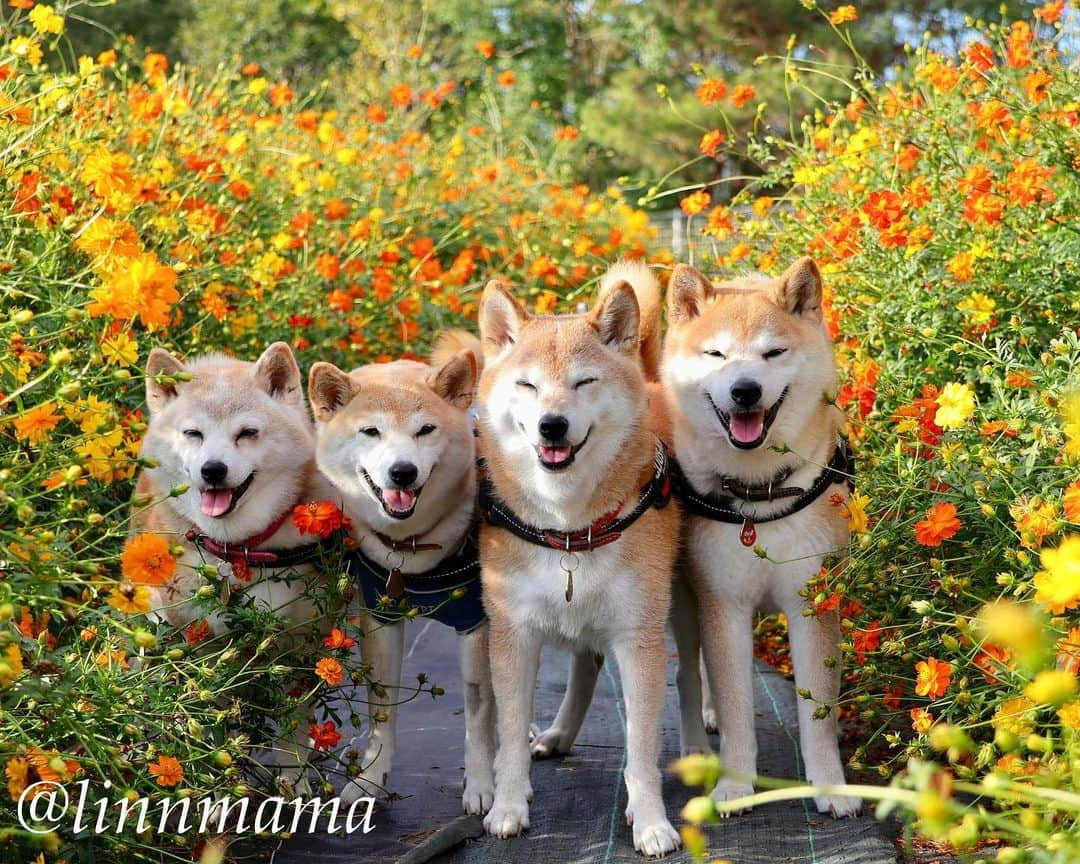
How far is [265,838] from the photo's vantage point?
9.99 ft

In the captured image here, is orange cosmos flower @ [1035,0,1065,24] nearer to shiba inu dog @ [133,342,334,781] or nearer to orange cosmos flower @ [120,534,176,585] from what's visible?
shiba inu dog @ [133,342,334,781]

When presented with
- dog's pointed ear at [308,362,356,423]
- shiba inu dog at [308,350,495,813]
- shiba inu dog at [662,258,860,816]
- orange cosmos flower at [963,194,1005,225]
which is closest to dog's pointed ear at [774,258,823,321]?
shiba inu dog at [662,258,860,816]

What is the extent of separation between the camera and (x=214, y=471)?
3.27m

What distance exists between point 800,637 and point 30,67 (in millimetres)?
2914

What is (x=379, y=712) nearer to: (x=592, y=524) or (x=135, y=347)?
(x=592, y=524)

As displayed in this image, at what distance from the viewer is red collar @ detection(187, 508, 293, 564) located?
130 inches

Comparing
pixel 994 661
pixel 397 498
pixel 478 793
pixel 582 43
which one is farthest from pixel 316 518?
pixel 582 43

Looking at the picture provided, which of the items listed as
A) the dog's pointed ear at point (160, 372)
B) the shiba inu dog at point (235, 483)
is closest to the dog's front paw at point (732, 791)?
the shiba inu dog at point (235, 483)

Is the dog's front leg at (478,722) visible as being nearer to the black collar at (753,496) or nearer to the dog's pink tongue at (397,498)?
the dog's pink tongue at (397,498)

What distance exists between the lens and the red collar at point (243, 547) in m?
3.30

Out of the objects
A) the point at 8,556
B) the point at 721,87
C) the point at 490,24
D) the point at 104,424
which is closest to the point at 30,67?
the point at 104,424

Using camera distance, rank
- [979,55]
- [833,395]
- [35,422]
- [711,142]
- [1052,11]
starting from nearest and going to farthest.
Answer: [35,422]
[833,395]
[979,55]
[1052,11]
[711,142]

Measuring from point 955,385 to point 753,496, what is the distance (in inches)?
31.2

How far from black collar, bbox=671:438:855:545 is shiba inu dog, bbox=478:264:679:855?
9 centimetres
